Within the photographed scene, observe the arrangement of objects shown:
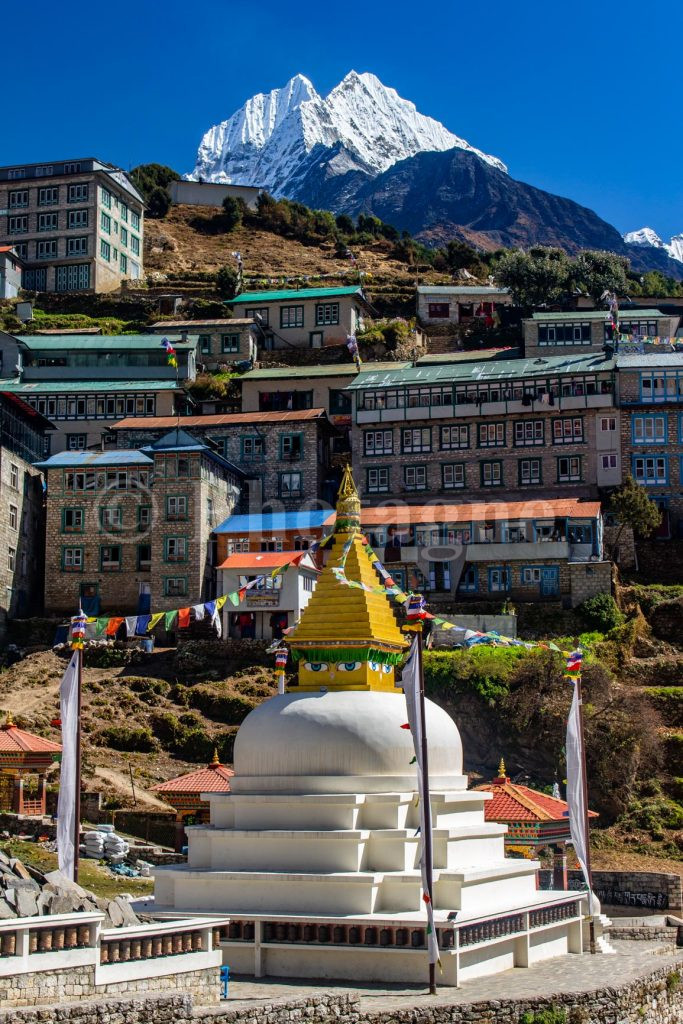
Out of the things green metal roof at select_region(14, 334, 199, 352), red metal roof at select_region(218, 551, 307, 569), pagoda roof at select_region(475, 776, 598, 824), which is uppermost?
green metal roof at select_region(14, 334, 199, 352)

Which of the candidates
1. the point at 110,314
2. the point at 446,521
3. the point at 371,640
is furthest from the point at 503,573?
the point at 110,314

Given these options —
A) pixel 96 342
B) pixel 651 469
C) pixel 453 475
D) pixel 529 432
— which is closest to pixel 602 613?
pixel 651 469

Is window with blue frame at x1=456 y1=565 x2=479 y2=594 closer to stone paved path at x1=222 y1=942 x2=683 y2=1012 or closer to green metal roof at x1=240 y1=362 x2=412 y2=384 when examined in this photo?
green metal roof at x1=240 y1=362 x2=412 y2=384

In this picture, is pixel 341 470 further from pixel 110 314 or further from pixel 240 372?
pixel 110 314

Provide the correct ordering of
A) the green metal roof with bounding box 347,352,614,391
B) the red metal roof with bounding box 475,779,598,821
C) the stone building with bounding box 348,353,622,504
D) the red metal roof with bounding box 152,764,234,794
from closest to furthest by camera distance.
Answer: the red metal roof with bounding box 475,779,598,821
the red metal roof with bounding box 152,764,234,794
the stone building with bounding box 348,353,622,504
the green metal roof with bounding box 347,352,614,391

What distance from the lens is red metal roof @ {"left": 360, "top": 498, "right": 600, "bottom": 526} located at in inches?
2184

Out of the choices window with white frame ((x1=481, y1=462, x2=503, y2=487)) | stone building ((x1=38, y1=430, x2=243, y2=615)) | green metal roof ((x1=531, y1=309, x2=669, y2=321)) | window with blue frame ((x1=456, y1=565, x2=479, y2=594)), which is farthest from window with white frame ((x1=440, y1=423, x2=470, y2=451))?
stone building ((x1=38, y1=430, x2=243, y2=615))

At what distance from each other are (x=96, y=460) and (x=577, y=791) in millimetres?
35103

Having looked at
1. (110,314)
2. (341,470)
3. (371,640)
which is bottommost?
(371,640)

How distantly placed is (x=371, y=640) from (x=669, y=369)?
1455 inches

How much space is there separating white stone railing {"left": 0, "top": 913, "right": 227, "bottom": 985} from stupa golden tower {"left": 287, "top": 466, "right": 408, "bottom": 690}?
6.64m

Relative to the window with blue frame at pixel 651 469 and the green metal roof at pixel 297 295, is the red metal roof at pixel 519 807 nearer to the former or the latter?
the window with blue frame at pixel 651 469

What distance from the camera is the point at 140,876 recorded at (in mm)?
35312

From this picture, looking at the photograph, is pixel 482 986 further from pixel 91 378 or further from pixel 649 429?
pixel 91 378
